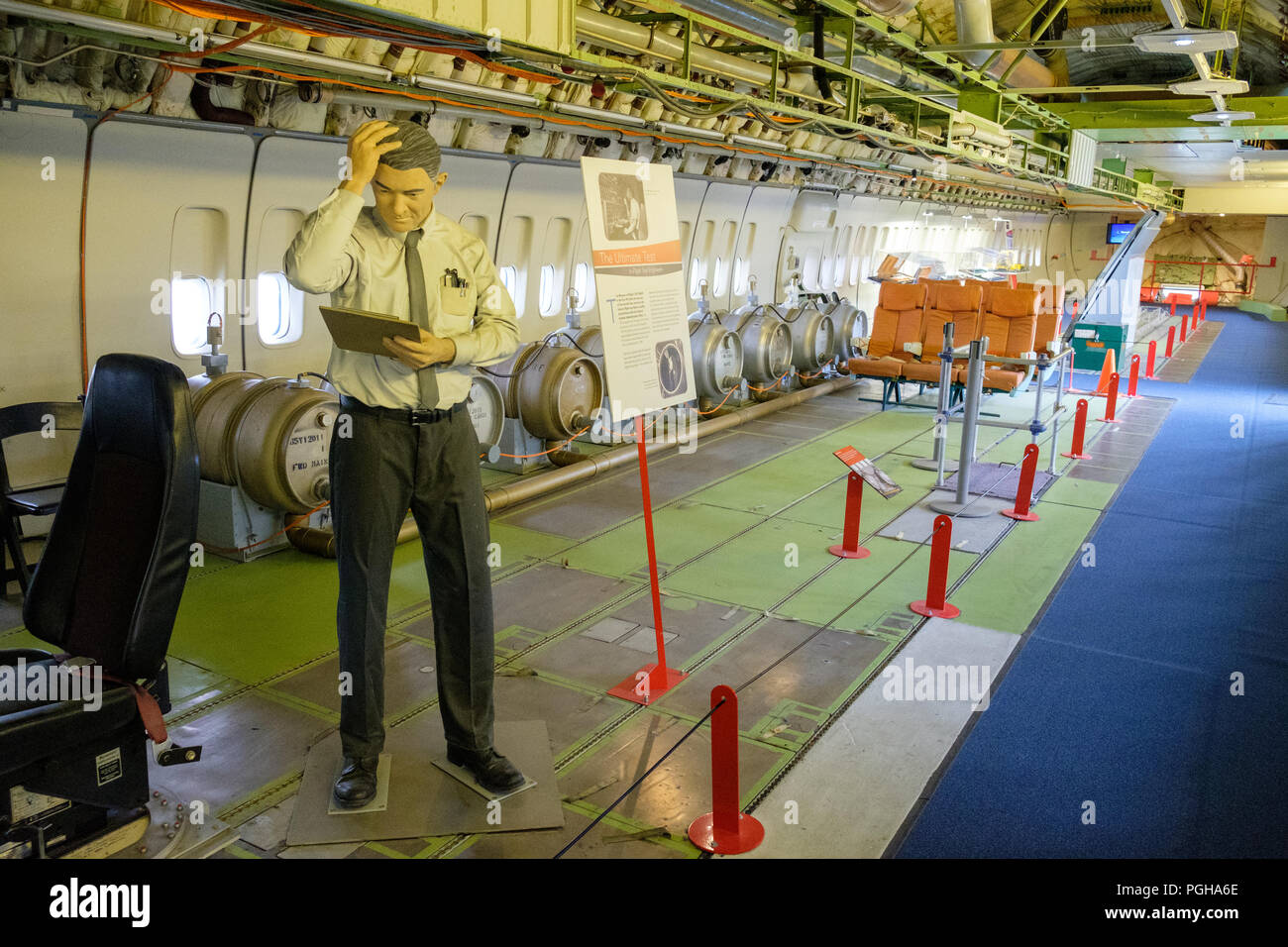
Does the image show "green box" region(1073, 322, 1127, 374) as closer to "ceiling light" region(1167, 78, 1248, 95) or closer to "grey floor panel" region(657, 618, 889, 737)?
"ceiling light" region(1167, 78, 1248, 95)

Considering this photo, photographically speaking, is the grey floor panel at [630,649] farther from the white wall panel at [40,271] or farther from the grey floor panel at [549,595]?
the white wall panel at [40,271]

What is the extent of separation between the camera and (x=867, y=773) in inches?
185

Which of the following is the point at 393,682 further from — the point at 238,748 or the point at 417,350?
the point at 417,350

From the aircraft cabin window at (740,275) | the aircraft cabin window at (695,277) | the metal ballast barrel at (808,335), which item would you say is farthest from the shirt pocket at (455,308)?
the aircraft cabin window at (740,275)

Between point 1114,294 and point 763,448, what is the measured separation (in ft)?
34.9

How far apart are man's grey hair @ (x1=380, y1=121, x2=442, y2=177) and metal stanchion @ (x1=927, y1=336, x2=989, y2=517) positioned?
619cm

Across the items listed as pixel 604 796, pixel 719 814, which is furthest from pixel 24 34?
pixel 719 814

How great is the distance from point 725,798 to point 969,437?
19.5 feet

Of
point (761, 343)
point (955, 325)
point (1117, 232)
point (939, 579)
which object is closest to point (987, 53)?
point (955, 325)

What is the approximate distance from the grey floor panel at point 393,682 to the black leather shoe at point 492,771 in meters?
0.88

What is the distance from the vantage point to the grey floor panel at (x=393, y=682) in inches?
206

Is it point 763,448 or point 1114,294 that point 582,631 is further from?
point 1114,294

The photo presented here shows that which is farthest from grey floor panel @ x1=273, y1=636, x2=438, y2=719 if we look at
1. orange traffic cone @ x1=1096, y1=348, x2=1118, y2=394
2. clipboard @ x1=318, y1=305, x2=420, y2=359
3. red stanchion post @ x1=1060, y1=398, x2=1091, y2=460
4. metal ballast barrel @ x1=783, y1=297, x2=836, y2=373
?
orange traffic cone @ x1=1096, y1=348, x2=1118, y2=394

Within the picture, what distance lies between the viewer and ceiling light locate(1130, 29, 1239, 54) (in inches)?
288
